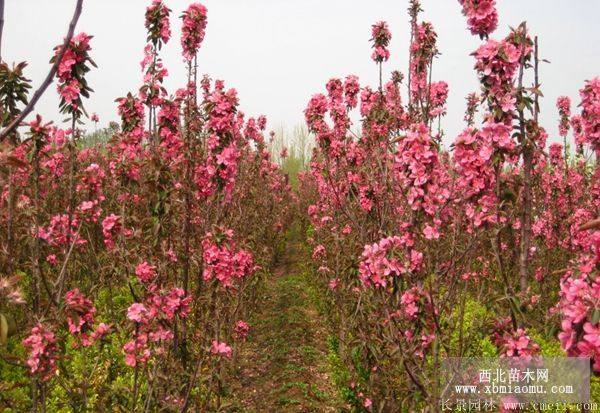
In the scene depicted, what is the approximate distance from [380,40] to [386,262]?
4462 mm

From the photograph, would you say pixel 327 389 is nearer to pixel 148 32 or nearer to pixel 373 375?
pixel 373 375

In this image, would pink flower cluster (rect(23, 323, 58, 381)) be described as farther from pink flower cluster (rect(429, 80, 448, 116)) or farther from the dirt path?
pink flower cluster (rect(429, 80, 448, 116))

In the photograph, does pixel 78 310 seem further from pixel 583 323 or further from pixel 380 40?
pixel 380 40

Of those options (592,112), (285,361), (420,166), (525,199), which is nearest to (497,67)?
(420,166)

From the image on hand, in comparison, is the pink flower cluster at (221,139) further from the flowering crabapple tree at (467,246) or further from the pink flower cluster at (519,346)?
the pink flower cluster at (519,346)

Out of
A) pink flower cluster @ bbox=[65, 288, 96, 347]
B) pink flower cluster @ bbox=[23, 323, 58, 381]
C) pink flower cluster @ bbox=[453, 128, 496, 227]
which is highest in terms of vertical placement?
pink flower cluster @ bbox=[453, 128, 496, 227]

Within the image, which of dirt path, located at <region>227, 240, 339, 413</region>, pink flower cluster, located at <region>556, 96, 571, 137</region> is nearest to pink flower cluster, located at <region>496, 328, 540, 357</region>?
dirt path, located at <region>227, 240, 339, 413</region>

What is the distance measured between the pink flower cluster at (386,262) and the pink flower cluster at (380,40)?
13.4 feet

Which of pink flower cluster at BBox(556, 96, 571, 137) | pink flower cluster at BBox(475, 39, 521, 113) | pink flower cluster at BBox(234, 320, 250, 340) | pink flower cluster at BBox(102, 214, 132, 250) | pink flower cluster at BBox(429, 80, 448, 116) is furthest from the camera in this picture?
pink flower cluster at BBox(556, 96, 571, 137)

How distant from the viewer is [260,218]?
38.3 feet

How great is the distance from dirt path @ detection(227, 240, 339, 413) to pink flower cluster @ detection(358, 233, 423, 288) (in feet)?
7.62

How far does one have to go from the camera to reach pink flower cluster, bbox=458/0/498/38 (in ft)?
10.0

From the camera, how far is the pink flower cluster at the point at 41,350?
2600 mm

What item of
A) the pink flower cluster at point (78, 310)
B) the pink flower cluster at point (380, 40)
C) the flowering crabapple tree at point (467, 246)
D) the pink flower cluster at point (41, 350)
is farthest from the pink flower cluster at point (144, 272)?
the pink flower cluster at point (380, 40)
